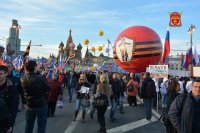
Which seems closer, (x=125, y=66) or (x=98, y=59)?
(x=125, y=66)

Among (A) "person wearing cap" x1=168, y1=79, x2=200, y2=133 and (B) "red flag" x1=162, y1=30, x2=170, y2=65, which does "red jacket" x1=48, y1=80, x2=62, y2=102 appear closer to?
(A) "person wearing cap" x1=168, y1=79, x2=200, y2=133

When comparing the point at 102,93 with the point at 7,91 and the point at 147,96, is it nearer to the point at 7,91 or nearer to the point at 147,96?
the point at 147,96

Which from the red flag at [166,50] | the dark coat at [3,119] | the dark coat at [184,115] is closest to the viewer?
the dark coat at [3,119]

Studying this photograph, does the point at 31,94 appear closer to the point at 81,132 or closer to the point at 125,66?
the point at 81,132

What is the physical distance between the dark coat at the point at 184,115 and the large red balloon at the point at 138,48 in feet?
33.7

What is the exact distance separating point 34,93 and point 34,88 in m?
0.12

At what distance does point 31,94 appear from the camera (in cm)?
521

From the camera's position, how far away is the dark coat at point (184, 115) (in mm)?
3582

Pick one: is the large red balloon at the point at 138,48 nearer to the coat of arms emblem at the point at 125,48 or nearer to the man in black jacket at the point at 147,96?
the coat of arms emblem at the point at 125,48

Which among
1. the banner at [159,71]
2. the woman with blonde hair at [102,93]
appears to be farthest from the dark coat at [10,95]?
the banner at [159,71]

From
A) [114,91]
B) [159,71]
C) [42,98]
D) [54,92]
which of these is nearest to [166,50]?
[159,71]

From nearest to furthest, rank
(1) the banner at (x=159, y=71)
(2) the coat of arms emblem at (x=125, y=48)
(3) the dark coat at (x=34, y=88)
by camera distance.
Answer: (3) the dark coat at (x=34, y=88) < (1) the banner at (x=159, y=71) < (2) the coat of arms emblem at (x=125, y=48)

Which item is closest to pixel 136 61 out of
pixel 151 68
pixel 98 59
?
pixel 151 68

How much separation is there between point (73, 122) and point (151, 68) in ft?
18.3
